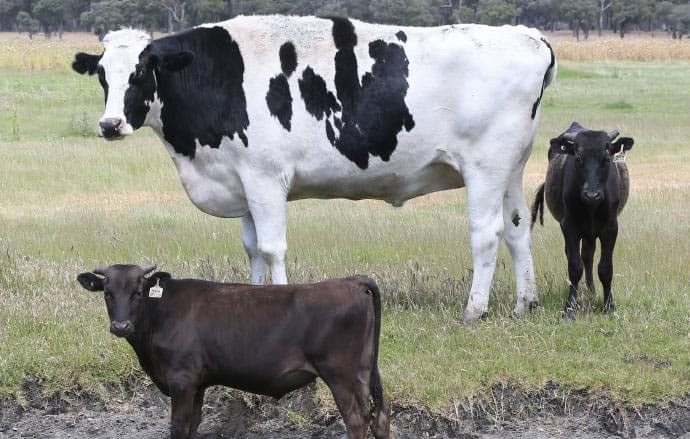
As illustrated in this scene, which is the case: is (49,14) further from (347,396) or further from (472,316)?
(347,396)

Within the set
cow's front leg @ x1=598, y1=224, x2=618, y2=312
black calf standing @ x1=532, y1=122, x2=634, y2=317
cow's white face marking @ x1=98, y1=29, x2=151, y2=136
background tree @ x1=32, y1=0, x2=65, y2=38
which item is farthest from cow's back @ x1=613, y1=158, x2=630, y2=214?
background tree @ x1=32, y1=0, x2=65, y2=38

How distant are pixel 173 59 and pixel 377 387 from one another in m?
3.54

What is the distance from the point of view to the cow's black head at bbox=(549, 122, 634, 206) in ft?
31.4

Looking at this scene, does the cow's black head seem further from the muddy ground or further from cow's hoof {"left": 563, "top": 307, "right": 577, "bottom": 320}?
the muddy ground

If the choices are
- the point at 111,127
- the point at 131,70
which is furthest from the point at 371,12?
the point at 111,127

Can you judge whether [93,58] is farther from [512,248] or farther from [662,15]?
[662,15]

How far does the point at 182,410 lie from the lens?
7.10 meters

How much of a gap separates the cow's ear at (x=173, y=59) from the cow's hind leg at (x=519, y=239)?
2.79 m

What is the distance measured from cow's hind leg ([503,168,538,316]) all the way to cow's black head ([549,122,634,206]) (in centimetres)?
51

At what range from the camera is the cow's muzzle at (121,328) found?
6852 mm

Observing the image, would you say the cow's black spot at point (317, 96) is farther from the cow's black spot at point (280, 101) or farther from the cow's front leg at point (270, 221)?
the cow's front leg at point (270, 221)

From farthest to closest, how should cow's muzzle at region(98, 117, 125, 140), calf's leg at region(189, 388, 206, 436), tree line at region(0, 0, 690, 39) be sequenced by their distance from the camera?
1. tree line at region(0, 0, 690, 39)
2. cow's muzzle at region(98, 117, 125, 140)
3. calf's leg at region(189, 388, 206, 436)

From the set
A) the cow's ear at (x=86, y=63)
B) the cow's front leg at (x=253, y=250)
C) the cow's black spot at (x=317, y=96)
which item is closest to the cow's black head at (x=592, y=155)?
the cow's black spot at (x=317, y=96)

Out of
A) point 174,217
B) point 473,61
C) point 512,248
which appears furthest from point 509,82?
point 174,217
